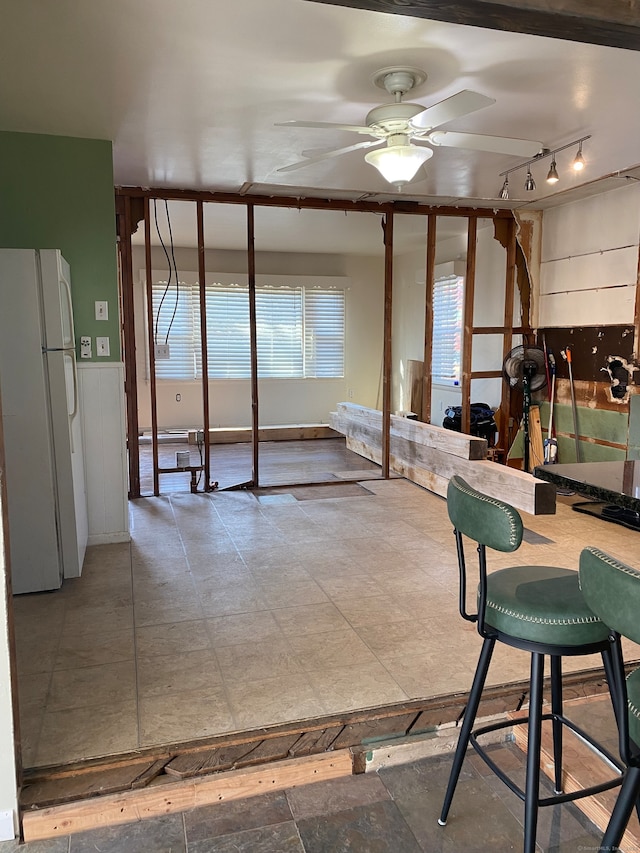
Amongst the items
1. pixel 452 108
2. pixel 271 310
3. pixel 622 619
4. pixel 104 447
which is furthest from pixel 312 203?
pixel 622 619

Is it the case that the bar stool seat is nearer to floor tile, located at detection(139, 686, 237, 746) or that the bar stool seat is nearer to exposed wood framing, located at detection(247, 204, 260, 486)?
floor tile, located at detection(139, 686, 237, 746)

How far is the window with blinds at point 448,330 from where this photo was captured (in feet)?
22.7

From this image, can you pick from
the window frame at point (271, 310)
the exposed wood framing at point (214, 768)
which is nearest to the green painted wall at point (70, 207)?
the exposed wood framing at point (214, 768)

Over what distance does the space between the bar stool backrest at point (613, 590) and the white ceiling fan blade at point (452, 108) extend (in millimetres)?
1852

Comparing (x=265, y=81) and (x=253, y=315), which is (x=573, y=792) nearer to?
(x=265, y=81)

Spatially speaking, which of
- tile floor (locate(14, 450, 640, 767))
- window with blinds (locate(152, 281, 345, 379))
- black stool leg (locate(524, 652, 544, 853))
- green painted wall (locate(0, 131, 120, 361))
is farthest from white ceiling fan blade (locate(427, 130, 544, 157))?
window with blinds (locate(152, 281, 345, 379))

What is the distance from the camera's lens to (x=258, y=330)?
8.28 m

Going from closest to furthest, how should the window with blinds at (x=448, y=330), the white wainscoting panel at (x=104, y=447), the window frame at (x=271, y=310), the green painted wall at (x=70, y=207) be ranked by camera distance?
the green painted wall at (x=70, y=207)
the white wainscoting panel at (x=104, y=447)
the window with blinds at (x=448, y=330)
the window frame at (x=271, y=310)

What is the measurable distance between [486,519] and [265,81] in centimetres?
232

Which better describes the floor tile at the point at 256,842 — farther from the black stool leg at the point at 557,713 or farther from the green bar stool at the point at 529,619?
the black stool leg at the point at 557,713

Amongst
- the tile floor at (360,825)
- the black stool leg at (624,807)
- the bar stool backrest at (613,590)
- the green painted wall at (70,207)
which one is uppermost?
the green painted wall at (70,207)

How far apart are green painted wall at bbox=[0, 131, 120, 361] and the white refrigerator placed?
451 mm

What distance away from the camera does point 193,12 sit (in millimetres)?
2203

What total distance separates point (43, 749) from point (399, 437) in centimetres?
426
